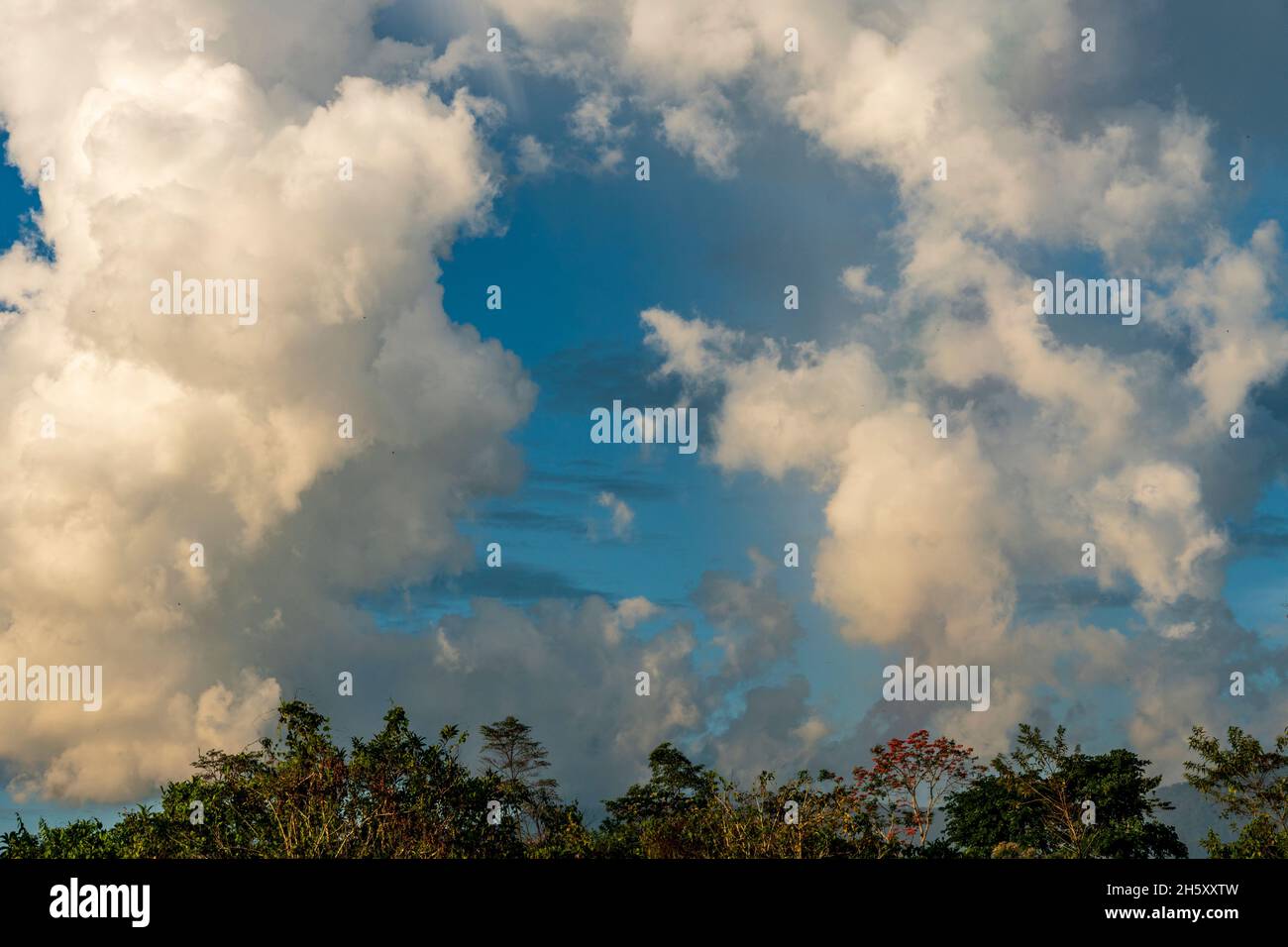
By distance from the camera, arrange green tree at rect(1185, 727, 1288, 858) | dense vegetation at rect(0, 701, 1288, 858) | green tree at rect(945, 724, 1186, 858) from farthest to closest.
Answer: green tree at rect(945, 724, 1186, 858) → green tree at rect(1185, 727, 1288, 858) → dense vegetation at rect(0, 701, 1288, 858)

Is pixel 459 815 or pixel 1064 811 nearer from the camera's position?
pixel 459 815

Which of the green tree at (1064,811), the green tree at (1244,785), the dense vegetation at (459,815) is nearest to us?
the dense vegetation at (459,815)

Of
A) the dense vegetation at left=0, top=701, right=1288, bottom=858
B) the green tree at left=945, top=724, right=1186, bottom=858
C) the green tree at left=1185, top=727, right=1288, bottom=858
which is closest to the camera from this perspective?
the dense vegetation at left=0, top=701, right=1288, bottom=858

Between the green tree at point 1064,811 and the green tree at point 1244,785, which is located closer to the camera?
the green tree at point 1244,785

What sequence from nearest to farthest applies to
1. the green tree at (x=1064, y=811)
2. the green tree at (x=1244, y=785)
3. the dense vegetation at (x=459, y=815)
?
the dense vegetation at (x=459, y=815), the green tree at (x=1244, y=785), the green tree at (x=1064, y=811)

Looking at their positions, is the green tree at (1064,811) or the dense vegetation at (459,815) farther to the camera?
the green tree at (1064,811)

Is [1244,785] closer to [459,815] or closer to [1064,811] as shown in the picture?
[1064,811]

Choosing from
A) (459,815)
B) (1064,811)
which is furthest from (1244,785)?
(459,815)

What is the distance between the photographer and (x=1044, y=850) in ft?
151

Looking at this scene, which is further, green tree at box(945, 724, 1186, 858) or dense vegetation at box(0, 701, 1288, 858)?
green tree at box(945, 724, 1186, 858)
